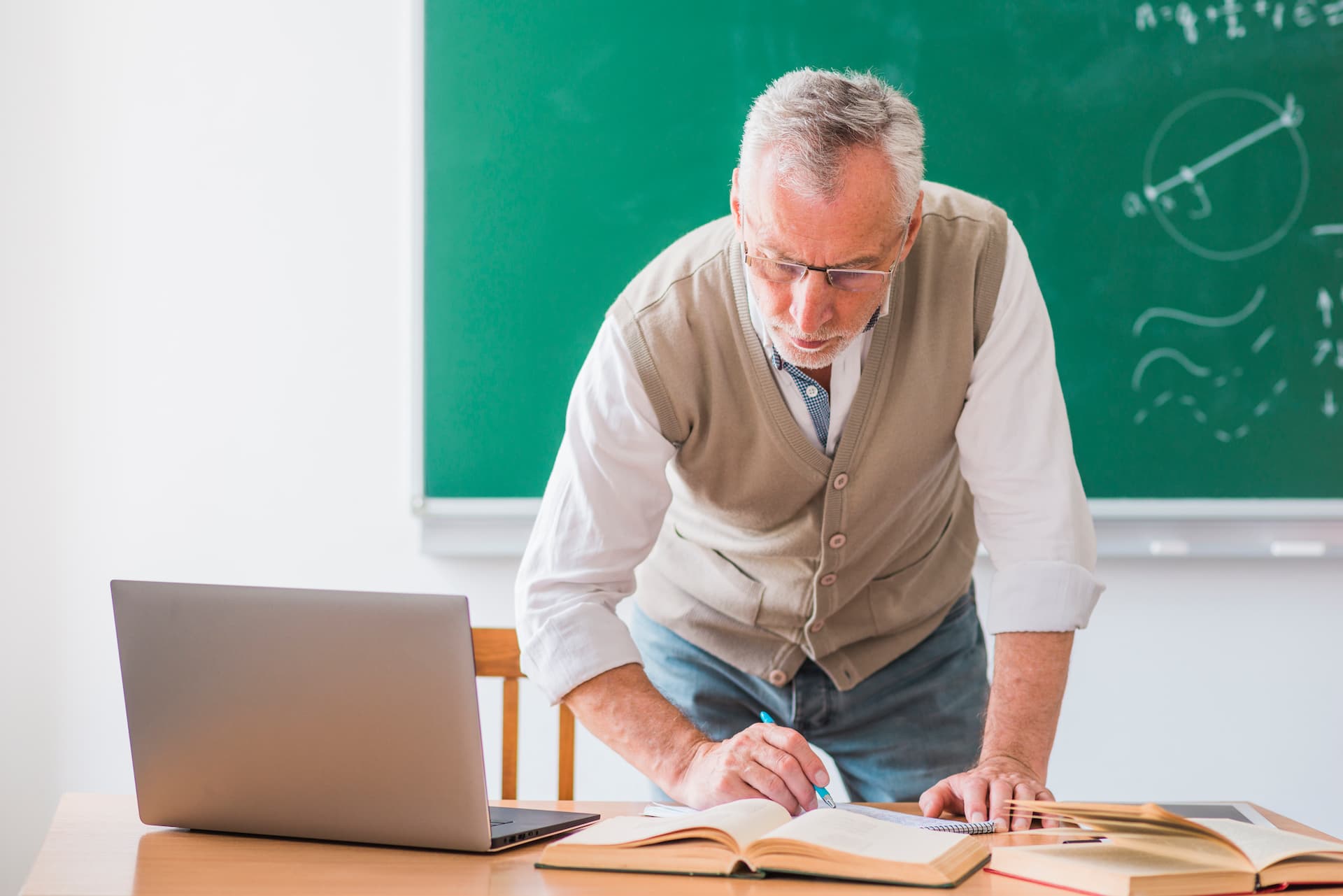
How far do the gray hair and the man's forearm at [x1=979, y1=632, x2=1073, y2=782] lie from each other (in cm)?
52

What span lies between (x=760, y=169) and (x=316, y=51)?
1.28m

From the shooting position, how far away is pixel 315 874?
1000mm

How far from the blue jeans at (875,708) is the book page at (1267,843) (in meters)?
0.63

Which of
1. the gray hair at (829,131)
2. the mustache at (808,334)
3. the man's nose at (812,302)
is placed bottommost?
the mustache at (808,334)

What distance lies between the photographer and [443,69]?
220cm

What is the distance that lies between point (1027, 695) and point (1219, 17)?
1.53m

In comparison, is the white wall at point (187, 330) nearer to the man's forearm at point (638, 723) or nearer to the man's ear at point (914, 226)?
the man's forearm at point (638, 723)

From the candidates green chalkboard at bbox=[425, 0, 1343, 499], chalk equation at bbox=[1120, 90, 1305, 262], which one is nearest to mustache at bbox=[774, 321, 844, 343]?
green chalkboard at bbox=[425, 0, 1343, 499]

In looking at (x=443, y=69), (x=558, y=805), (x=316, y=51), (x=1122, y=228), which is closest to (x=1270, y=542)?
(x=1122, y=228)

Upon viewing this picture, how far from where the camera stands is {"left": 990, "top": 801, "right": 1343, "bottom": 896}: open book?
3.03 ft

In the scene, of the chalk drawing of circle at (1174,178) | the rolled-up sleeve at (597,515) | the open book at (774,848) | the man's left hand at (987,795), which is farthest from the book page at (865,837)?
the chalk drawing of circle at (1174,178)

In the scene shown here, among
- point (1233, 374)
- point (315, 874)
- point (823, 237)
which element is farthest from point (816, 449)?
point (1233, 374)

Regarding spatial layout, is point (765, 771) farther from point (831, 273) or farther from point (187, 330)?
point (187, 330)

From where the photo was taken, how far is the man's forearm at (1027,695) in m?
1.32
